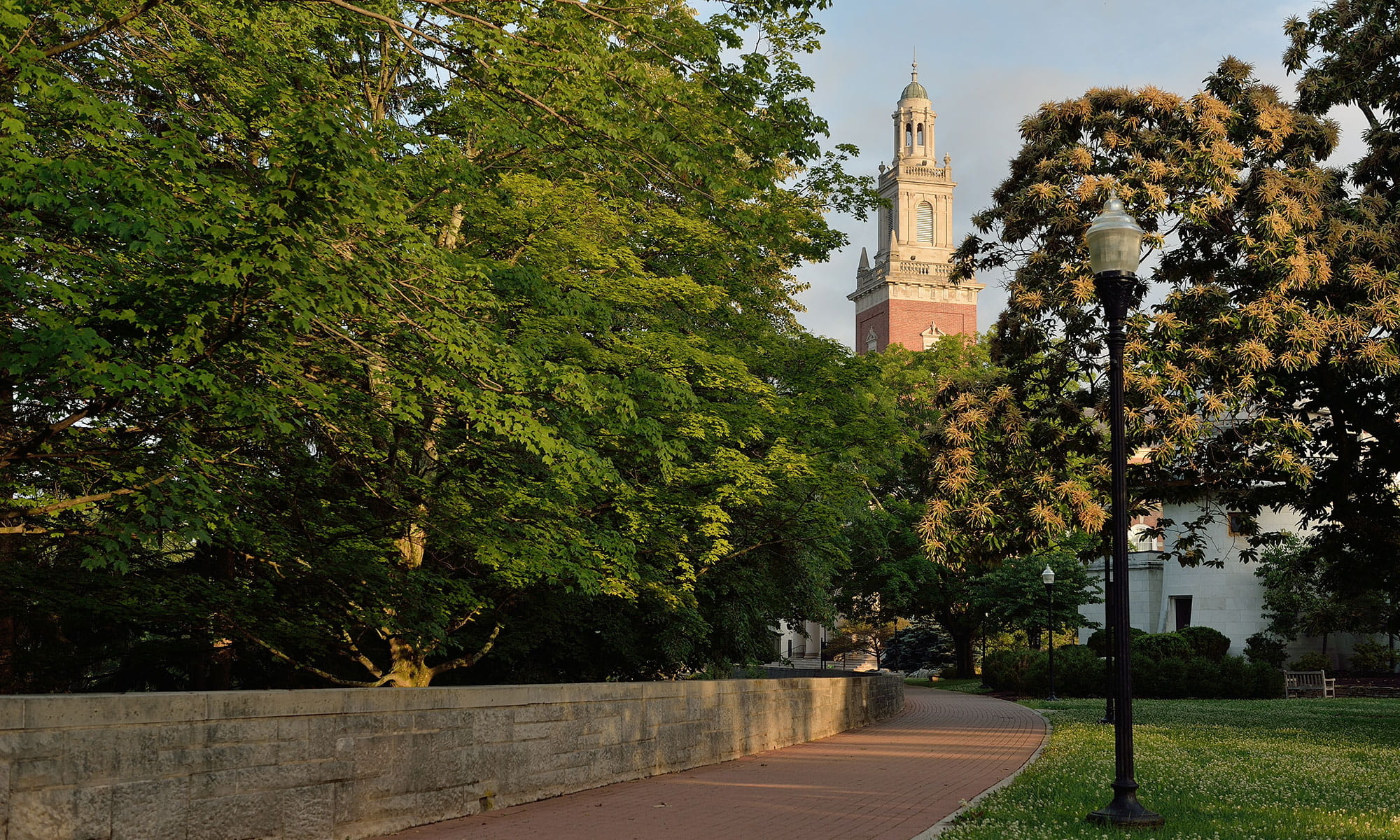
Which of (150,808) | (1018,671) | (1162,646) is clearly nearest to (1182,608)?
(1162,646)

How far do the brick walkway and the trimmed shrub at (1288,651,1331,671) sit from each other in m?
29.2

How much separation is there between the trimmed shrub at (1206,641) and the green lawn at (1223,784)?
18531 millimetres

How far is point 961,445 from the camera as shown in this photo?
20156 mm

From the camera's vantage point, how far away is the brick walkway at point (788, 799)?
9062 mm

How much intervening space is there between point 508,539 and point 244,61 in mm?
5861

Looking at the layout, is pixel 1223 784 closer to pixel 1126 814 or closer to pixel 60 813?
pixel 1126 814

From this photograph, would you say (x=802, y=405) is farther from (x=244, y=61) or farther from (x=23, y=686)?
(x=23, y=686)

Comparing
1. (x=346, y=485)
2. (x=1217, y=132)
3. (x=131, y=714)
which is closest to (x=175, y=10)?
(x=346, y=485)

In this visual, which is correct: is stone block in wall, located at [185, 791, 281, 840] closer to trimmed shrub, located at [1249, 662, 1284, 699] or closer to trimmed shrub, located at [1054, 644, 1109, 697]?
trimmed shrub, located at [1054, 644, 1109, 697]

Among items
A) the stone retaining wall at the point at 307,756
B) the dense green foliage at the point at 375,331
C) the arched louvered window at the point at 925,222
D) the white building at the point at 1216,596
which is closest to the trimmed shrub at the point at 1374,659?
the white building at the point at 1216,596

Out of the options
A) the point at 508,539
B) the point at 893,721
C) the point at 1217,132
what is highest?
the point at 1217,132

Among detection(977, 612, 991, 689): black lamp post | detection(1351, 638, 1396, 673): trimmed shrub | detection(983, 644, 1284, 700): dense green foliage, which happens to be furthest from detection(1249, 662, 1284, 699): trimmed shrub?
detection(977, 612, 991, 689): black lamp post

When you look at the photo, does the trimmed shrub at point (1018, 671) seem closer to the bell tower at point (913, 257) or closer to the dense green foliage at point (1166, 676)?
the dense green foliage at point (1166, 676)

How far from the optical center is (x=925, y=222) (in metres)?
90.4
